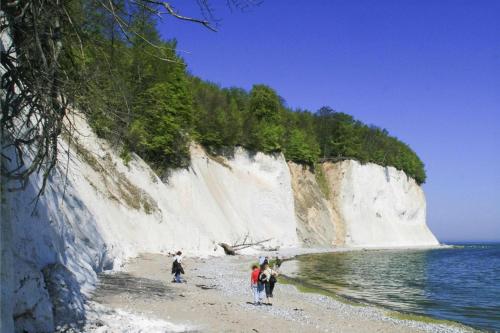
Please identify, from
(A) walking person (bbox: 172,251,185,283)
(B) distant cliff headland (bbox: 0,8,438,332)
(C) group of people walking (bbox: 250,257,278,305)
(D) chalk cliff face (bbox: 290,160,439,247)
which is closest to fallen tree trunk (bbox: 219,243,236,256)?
(B) distant cliff headland (bbox: 0,8,438,332)

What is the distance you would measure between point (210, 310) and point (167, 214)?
1910 centimetres

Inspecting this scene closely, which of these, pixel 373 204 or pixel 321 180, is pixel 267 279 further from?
pixel 373 204

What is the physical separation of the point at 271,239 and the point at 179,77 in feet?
68.1

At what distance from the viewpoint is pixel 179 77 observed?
3825 centimetres

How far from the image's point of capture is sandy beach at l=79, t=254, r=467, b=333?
9953mm

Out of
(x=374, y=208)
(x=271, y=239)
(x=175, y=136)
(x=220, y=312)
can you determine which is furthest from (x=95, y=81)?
(x=374, y=208)

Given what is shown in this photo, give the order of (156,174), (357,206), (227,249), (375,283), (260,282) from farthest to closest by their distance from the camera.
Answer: (357,206), (227,249), (156,174), (375,283), (260,282)

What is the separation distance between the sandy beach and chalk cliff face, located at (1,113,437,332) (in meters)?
0.85

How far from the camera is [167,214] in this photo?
1214 inches

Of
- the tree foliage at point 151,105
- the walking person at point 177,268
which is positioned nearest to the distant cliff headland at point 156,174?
the tree foliage at point 151,105

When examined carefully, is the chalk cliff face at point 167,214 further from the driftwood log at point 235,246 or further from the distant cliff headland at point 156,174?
the driftwood log at point 235,246

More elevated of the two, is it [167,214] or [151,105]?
[151,105]

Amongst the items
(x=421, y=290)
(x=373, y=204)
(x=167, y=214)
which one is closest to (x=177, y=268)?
(x=167, y=214)

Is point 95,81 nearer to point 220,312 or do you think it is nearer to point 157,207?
point 220,312
